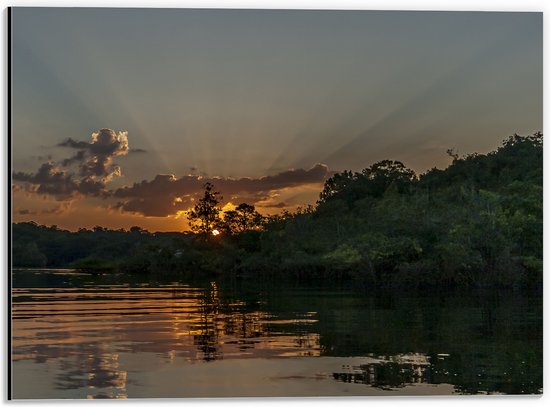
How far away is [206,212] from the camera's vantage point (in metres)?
12.5

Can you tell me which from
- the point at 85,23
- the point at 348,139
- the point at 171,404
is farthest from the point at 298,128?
the point at 171,404

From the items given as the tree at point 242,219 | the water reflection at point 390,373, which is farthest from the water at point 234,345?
the tree at point 242,219

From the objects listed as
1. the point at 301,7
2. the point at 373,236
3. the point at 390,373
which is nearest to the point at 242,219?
the point at 301,7

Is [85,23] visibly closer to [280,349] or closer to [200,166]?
[200,166]

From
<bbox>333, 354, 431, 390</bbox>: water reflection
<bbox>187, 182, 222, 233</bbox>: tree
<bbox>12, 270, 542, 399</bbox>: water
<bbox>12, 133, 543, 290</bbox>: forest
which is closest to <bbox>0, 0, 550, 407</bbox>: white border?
<bbox>12, 270, 542, 399</bbox>: water

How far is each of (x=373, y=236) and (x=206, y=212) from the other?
6147mm

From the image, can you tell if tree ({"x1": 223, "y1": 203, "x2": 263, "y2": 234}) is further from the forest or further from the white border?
the white border

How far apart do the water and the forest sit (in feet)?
1.36

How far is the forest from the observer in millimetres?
12219

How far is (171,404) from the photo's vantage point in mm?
10562

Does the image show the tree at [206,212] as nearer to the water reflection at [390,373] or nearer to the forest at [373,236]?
the forest at [373,236]

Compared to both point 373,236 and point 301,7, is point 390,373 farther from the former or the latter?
point 373,236

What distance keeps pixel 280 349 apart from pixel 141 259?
6.25 feet

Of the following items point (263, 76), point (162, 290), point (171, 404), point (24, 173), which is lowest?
point (171, 404)
